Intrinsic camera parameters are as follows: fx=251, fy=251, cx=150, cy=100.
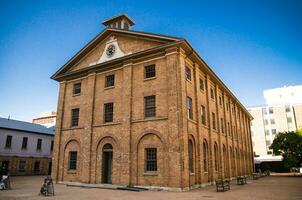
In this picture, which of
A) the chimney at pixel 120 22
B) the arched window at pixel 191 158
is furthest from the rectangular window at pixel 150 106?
the chimney at pixel 120 22

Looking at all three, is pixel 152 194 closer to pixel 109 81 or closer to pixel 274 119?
pixel 109 81

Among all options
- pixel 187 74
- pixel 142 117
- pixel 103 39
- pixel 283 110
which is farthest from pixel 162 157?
pixel 283 110

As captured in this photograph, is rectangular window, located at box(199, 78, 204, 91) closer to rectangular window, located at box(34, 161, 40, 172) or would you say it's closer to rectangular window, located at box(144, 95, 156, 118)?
rectangular window, located at box(144, 95, 156, 118)

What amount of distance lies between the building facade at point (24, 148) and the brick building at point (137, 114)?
15.1 m

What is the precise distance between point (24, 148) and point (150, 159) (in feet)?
86.1

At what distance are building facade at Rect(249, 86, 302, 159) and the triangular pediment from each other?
58.7 meters

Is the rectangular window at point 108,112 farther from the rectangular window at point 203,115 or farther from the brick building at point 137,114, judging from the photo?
the rectangular window at point 203,115

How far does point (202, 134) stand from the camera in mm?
21297

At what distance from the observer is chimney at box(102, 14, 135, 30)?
82.6ft

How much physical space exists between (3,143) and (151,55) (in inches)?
1034

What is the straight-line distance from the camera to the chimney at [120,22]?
82.6ft

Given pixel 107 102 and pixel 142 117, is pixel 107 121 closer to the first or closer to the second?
pixel 107 102

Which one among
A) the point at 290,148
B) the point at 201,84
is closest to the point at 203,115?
the point at 201,84

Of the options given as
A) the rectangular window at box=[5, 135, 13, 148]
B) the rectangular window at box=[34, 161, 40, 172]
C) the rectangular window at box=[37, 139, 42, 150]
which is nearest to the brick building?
the rectangular window at box=[5, 135, 13, 148]
